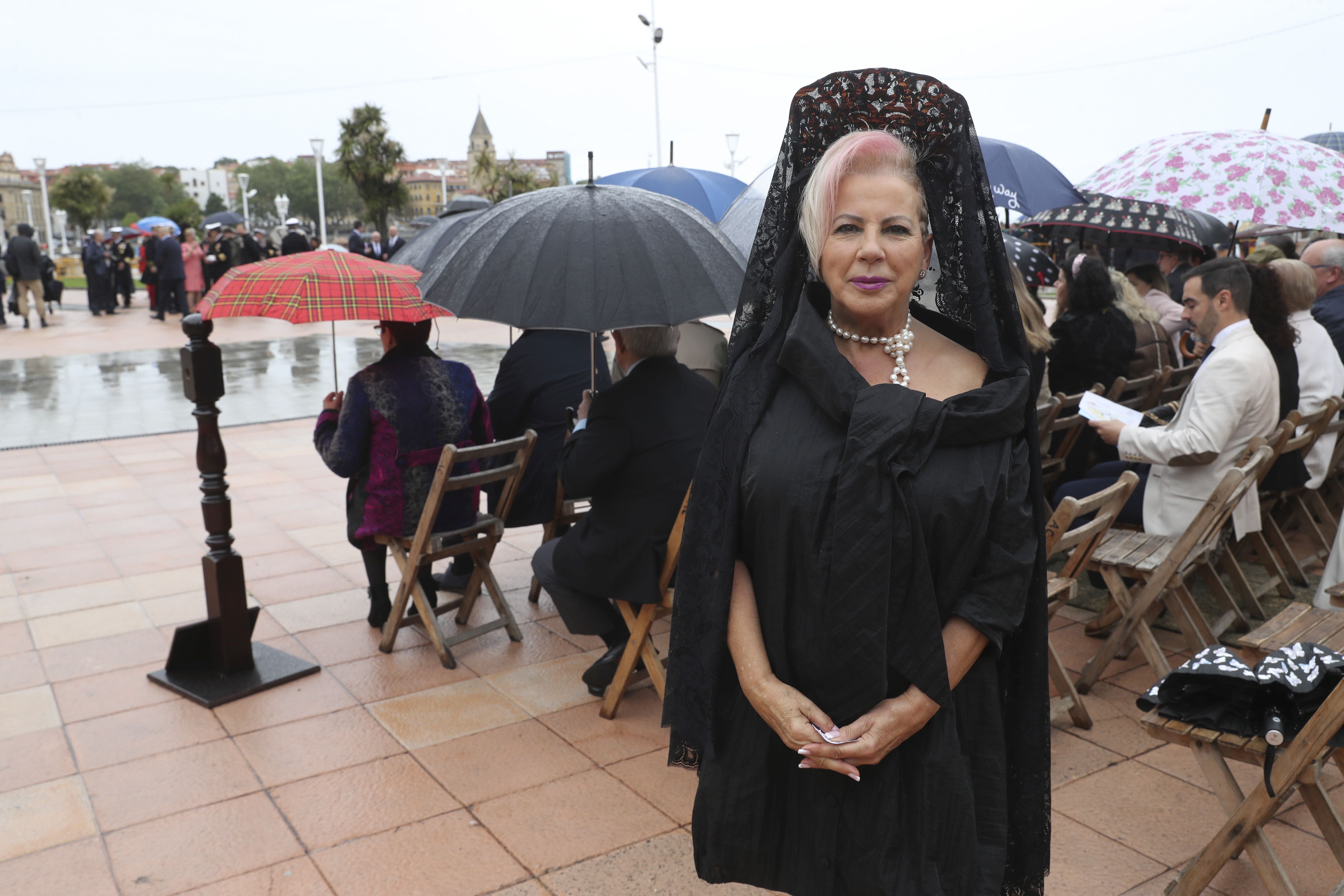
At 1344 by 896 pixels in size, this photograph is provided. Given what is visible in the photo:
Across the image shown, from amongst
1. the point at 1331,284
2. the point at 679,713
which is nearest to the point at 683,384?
the point at 679,713

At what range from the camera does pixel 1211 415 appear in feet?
12.9

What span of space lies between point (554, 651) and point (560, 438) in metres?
1.01

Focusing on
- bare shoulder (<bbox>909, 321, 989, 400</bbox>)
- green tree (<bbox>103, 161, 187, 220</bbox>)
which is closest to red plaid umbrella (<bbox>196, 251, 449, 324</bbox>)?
bare shoulder (<bbox>909, 321, 989, 400</bbox>)

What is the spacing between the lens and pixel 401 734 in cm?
361

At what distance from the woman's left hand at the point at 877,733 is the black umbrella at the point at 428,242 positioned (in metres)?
4.14

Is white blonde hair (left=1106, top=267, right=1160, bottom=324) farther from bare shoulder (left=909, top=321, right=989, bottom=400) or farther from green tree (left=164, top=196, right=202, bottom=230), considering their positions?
green tree (left=164, top=196, right=202, bottom=230)

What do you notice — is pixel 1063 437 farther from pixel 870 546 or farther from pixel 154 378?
pixel 154 378

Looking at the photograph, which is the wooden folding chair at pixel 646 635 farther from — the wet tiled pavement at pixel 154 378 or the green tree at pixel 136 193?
the green tree at pixel 136 193

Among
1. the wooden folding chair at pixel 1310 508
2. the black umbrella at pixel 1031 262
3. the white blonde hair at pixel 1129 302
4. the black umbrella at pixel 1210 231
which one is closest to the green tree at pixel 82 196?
the black umbrella at pixel 1210 231

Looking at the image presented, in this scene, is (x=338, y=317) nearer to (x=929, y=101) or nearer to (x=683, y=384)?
(x=683, y=384)

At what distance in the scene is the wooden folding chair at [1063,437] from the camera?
4996 mm

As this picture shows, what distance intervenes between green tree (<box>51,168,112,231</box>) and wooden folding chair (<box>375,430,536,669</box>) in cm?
6210

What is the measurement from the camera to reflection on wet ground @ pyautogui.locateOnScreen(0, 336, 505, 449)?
945cm

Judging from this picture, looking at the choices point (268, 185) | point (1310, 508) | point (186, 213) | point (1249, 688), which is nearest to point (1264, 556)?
point (1310, 508)
